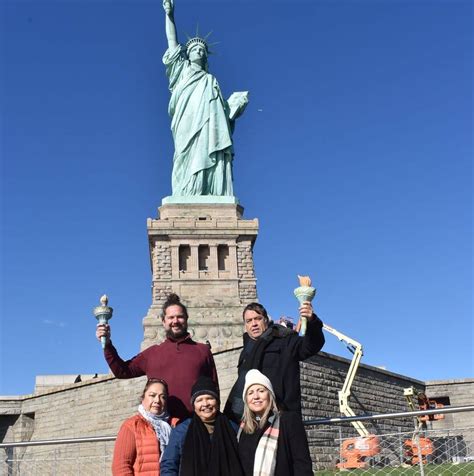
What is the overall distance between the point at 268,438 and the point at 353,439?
8996mm

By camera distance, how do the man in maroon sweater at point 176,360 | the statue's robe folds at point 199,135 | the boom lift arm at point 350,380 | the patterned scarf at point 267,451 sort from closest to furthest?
1. the patterned scarf at point 267,451
2. the man in maroon sweater at point 176,360
3. the boom lift arm at point 350,380
4. the statue's robe folds at point 199,135

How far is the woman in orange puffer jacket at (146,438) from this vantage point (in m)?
4.04

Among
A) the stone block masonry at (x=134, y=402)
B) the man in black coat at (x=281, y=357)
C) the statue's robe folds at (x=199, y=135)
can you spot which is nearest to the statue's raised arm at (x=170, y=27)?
the statue's robe folds at (x=199, y=135)

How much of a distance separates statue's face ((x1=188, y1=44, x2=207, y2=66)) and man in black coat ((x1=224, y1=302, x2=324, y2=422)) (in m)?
26.0

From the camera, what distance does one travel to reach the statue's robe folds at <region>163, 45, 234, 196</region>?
27000mm

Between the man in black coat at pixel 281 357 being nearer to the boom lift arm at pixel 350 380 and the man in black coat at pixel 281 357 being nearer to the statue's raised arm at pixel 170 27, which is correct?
the boom lift arm at pixel 350 380

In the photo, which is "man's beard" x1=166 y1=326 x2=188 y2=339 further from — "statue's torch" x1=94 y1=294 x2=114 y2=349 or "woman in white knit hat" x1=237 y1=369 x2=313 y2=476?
"woman in white knit hat" x1=237 y1=369 x2=313 y2=476

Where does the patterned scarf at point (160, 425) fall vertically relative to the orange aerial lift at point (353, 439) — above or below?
below

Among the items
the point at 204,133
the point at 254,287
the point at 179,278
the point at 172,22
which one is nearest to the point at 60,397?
the point at 179,278

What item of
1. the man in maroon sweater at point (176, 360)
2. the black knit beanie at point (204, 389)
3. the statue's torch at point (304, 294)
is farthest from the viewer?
the man in maroon sweater at point (176, 360)

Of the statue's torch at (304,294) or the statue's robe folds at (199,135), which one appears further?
the statue's robe folds at (199,135)

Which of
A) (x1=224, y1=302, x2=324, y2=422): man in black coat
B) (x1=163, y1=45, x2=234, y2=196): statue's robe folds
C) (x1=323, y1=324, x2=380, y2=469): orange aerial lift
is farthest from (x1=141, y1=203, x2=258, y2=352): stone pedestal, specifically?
(x1=224, y1=302, x2=324, y2=422): man in black coat

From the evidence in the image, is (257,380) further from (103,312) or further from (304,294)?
(103,312)

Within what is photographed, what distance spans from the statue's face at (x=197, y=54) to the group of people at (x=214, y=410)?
2574cm
